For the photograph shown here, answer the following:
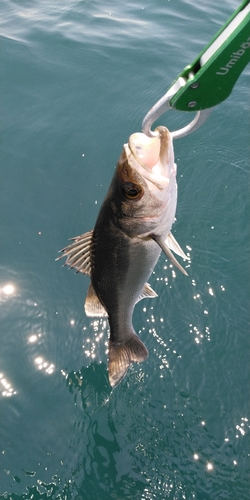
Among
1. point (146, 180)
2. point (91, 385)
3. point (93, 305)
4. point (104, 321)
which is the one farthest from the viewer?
point (104, 321)

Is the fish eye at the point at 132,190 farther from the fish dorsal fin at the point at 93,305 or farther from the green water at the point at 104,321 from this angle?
the green water at the point at 104,321

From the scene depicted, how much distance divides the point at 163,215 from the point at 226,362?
215 centimetres

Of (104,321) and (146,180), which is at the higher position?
(146,180)

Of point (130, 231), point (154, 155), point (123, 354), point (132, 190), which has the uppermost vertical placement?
point (154, 155)

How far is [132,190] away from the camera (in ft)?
7.72

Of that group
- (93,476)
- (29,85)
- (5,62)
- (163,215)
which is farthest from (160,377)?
(5,62)

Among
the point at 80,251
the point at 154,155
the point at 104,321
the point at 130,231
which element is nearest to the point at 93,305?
the point at 80,251

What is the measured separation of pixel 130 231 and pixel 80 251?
445 millimetres

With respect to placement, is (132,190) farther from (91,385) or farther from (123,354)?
(91,385)

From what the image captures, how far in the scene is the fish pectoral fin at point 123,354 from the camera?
10.6 ft

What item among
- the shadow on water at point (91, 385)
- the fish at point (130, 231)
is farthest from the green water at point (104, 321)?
the fish at point (130, 231)

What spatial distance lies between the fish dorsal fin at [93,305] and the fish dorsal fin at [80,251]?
0.73ft

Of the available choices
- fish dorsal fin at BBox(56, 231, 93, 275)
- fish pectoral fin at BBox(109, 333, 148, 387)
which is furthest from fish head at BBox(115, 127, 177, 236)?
fish pectoral fin at BBox(109, 333, 148, 387)

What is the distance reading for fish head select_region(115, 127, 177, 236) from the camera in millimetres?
2299
